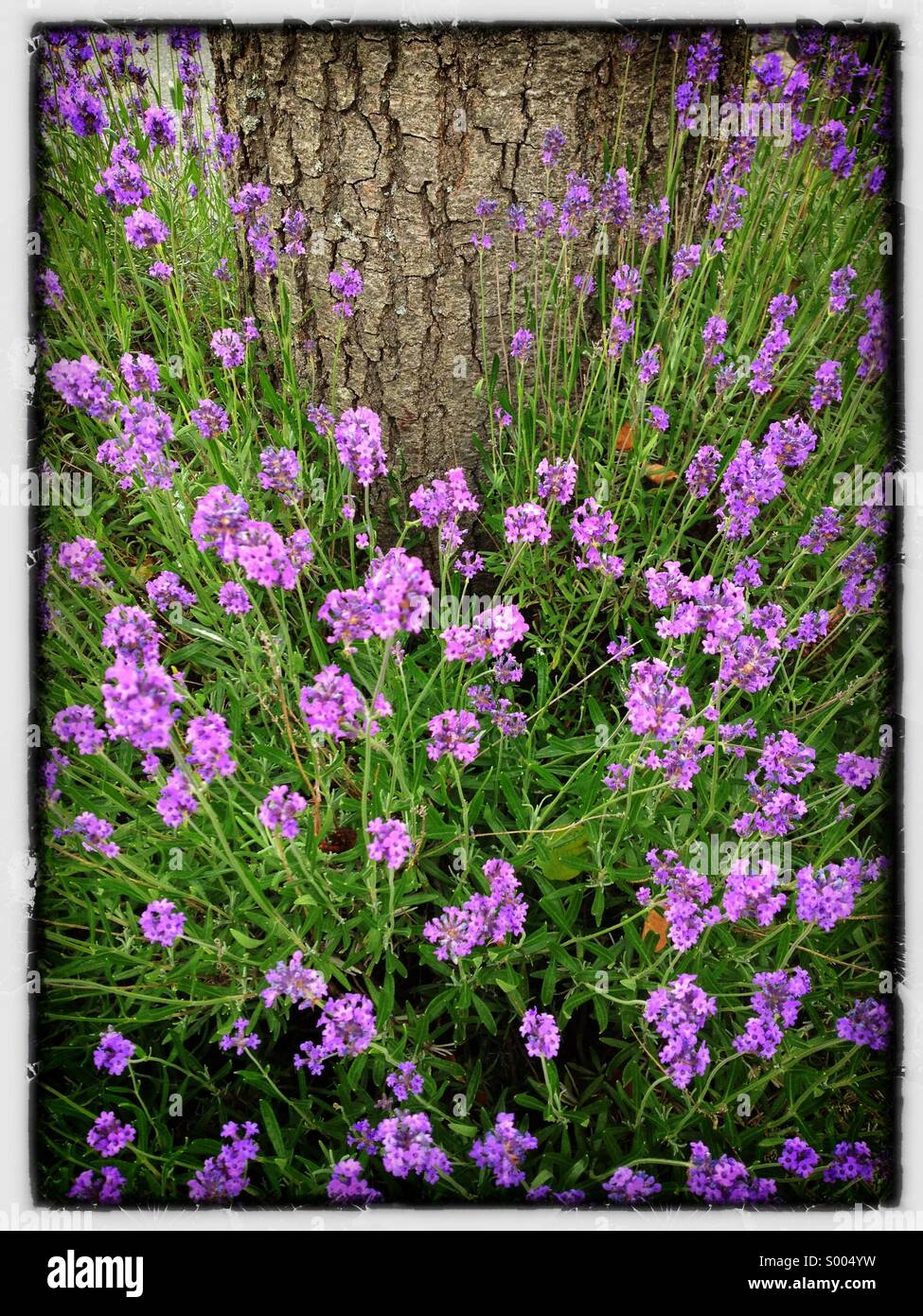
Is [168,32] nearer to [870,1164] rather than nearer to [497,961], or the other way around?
[497,961]

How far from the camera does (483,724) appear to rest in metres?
1.73

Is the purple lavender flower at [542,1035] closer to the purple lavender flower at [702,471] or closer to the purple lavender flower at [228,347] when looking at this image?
the purple lavender flower at [702,471]

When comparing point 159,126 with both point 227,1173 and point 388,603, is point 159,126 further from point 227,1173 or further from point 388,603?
point 227,1173

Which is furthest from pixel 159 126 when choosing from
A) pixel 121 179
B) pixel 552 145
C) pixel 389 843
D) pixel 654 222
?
pixel 389 843

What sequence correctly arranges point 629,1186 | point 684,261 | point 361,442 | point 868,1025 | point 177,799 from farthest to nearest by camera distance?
point 684,261, point 361,442, point 868,1025, point 629,1186, point 177,799

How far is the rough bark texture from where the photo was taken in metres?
1.67

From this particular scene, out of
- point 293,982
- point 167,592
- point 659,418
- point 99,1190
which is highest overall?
point 659,418

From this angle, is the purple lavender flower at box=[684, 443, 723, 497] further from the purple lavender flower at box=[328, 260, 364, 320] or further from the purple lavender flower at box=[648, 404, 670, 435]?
the purple lavender flower at box=[328, 260, 364, 320]

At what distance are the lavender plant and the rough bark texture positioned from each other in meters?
0.04

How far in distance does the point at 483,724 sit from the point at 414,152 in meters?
1.18

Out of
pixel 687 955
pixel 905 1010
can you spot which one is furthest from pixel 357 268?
pixel 905 1010

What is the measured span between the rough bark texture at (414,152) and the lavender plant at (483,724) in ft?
0.15

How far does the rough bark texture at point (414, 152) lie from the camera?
1.67 metres
